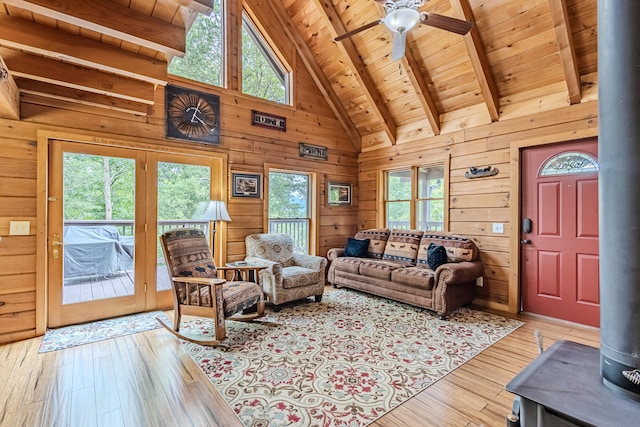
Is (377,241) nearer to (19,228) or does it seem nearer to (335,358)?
(335,358)

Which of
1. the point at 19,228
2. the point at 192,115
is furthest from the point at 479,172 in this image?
the point at 19,228

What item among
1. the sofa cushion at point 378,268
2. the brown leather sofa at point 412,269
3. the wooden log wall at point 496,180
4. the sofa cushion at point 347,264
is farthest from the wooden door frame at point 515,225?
the sofa cushion at point 347,264

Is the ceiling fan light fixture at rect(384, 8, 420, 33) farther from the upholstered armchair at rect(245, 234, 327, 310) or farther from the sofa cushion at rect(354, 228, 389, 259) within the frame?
the sofa cushion at rect(354, 228, 389, 259)

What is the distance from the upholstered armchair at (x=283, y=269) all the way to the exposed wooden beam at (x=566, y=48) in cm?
352

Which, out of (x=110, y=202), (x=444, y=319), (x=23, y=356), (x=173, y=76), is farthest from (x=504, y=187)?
(x=23, y=356)

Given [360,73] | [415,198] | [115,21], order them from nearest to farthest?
1. [115,21]
2. [360,73]
3. [415,198]

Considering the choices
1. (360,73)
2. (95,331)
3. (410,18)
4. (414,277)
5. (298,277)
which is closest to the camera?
(410,18)

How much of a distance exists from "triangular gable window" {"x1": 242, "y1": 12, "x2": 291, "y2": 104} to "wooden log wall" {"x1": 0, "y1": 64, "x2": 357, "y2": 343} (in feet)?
0.64

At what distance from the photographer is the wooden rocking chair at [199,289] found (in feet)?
9.21

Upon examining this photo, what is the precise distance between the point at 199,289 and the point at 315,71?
4095 millimetres

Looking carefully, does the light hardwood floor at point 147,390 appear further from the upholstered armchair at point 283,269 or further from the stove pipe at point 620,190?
the upholstered armchair at point 283,269

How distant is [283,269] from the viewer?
4.06 m

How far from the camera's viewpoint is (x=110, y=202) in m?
3.51

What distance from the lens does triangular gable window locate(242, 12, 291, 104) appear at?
4.66 meters
